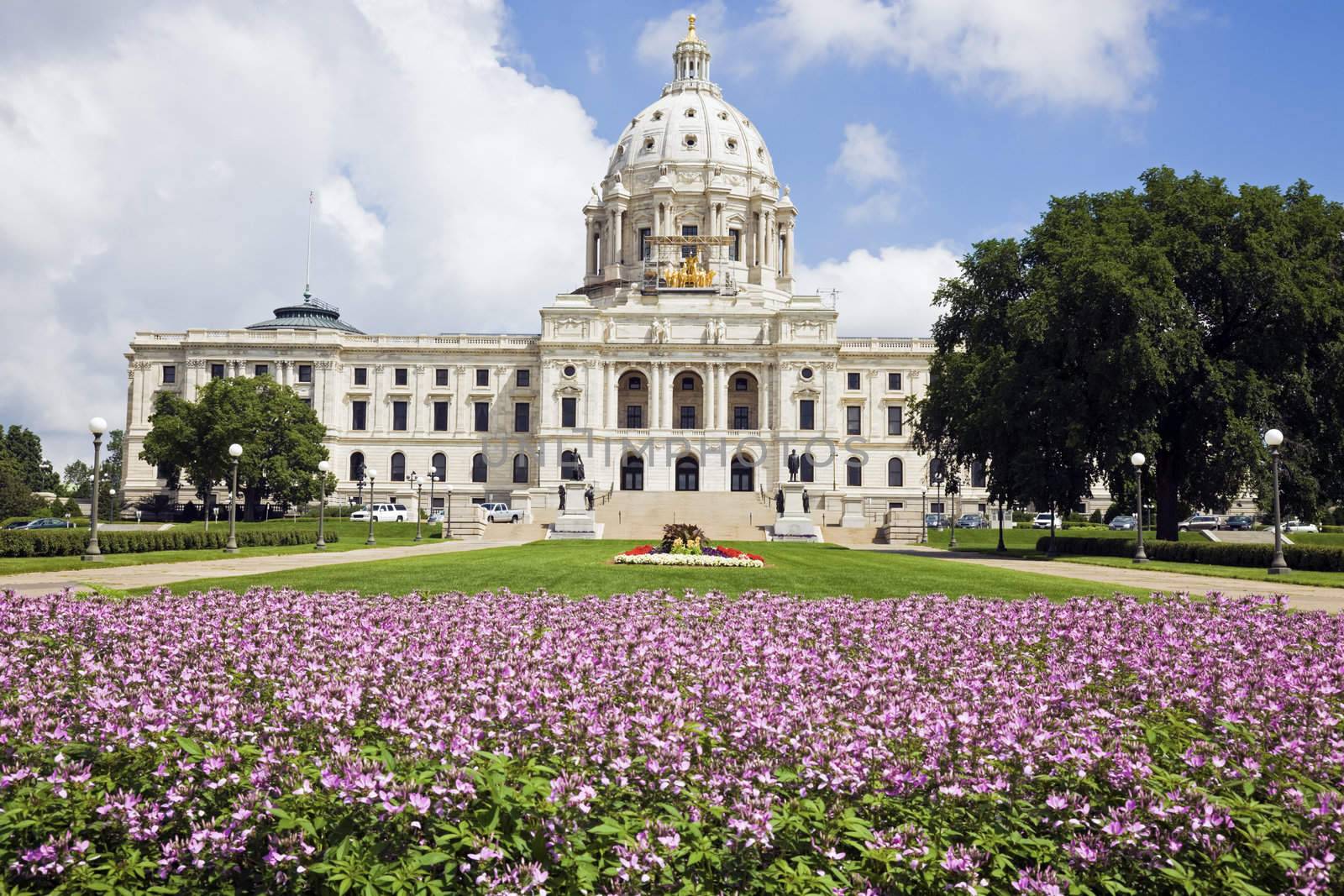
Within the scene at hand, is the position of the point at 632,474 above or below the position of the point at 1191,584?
above

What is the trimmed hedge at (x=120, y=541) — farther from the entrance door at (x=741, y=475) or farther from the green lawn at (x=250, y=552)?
the entrance door at (x=741, y=475)

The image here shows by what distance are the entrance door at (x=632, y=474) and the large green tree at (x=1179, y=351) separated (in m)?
50.1

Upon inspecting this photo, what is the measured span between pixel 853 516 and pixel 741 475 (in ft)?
96.6

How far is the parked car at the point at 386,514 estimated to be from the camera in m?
84.2

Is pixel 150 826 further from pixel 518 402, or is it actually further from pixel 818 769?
pixel 518 402

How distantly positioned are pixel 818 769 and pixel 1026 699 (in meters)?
2.56

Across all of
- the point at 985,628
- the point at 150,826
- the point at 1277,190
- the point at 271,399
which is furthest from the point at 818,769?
the point at 271,399

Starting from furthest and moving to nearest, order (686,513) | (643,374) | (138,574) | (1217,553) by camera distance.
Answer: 1. (643,374)
2. (686,513)
3. (1217,553)
4. (138,574)

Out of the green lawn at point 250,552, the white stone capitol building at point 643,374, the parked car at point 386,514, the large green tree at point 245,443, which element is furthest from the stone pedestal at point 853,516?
the large green tree at point 245,443

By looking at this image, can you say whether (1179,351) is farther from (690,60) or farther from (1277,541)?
(690,60)

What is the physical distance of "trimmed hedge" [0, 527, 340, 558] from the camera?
36.9 meters

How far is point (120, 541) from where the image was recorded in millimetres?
41344

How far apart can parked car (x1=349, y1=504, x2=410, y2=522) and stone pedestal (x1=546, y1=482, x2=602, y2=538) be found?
88.1 feet

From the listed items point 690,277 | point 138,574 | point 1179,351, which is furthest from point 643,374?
point 138,574
